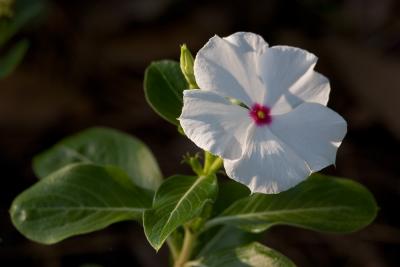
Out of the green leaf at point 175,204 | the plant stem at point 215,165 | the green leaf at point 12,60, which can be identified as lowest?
the green leaf at point 175,204

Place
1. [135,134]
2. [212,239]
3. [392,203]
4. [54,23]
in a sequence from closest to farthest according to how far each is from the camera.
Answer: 1. [212,239]
2. [392,203]
3. [135,134]
4. [54,23]

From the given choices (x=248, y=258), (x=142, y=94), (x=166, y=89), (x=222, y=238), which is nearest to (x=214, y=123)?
(x=166, y=89)

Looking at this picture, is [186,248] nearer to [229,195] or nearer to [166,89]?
[229,195]

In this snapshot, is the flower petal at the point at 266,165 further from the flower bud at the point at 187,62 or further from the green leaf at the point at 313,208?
the green leaf at the point at 313,208

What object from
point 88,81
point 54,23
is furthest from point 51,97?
point 54,23

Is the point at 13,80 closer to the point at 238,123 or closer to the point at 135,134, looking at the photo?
the point at 135,134

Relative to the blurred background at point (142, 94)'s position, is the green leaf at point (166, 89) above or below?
above

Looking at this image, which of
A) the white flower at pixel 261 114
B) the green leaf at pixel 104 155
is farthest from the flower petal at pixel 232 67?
the green leaf at pixel 104 155

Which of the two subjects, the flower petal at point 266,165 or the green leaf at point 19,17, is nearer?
the flower petal at point 266,165
